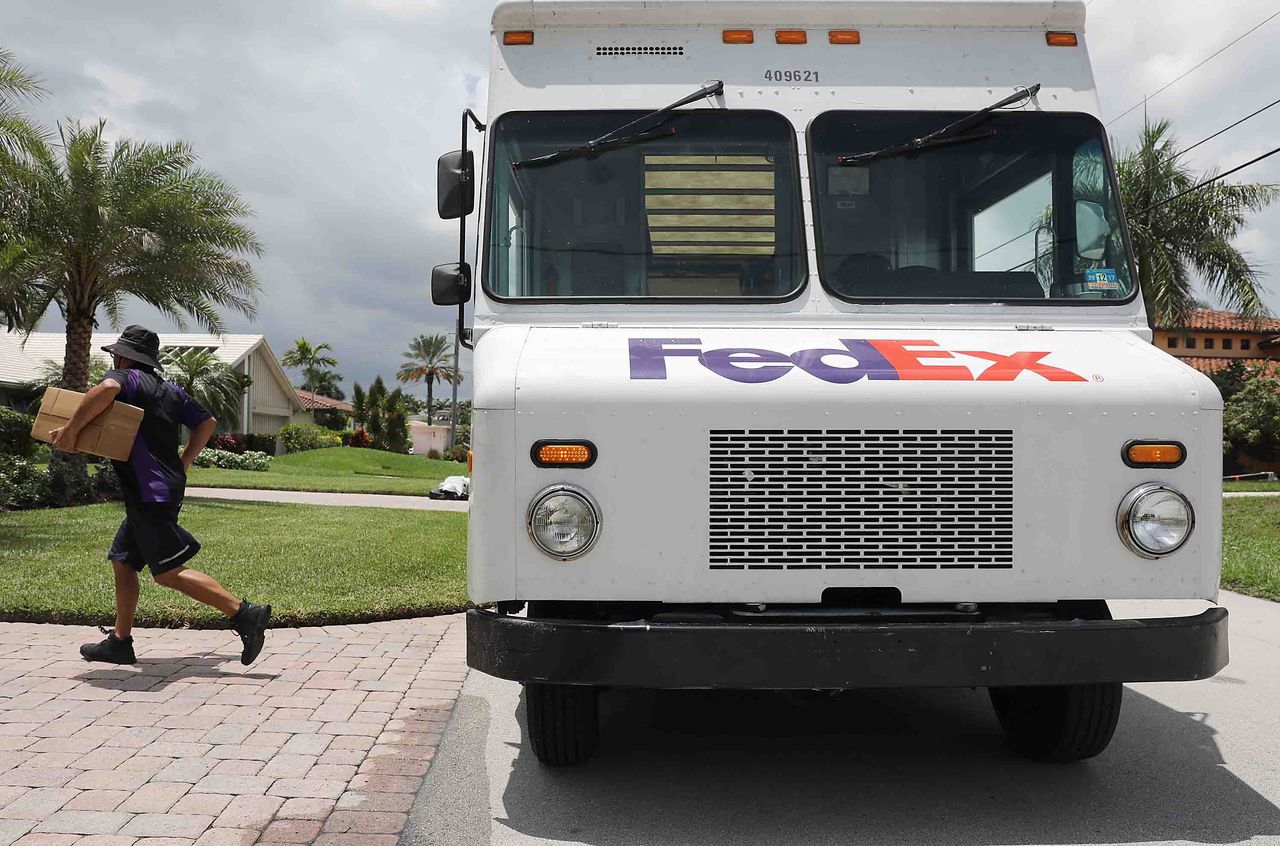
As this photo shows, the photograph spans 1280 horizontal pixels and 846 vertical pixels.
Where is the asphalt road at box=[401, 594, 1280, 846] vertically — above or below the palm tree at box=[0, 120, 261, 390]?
below

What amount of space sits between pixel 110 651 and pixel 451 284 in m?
3.01

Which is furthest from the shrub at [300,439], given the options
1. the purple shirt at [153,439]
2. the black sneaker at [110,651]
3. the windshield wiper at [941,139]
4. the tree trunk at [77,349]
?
the windshield wiper at [941,139]

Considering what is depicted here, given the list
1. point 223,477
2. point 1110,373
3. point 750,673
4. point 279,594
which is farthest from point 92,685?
point 223,477

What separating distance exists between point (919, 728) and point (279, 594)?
5007 mm

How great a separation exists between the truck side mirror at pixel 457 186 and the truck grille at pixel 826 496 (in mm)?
1860

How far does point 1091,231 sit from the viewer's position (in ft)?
14.9

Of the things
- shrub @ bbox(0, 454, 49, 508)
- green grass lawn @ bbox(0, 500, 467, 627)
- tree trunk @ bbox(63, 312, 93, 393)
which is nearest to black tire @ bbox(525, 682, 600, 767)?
green grass lawn @ bbox(0, 500, 467, 627)

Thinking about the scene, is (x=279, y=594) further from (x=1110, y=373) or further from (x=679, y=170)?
(x=1110, y=373)

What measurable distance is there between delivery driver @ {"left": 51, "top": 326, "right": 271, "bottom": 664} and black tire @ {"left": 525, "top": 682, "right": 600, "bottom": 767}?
231 cm

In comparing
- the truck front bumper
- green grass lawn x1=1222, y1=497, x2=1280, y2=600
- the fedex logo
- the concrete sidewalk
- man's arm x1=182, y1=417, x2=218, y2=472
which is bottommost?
the concrete sidewalk

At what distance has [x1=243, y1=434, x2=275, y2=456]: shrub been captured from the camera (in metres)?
42.3

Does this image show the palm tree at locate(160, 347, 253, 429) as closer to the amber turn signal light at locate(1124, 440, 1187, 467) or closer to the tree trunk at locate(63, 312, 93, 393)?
the tree trunk at locate(63, 312, 93, 393)

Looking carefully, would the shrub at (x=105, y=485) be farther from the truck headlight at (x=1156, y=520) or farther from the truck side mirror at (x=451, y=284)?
the truck headlight at (x=1156, y=520)

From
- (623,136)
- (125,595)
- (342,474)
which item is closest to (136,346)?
(125,595)
